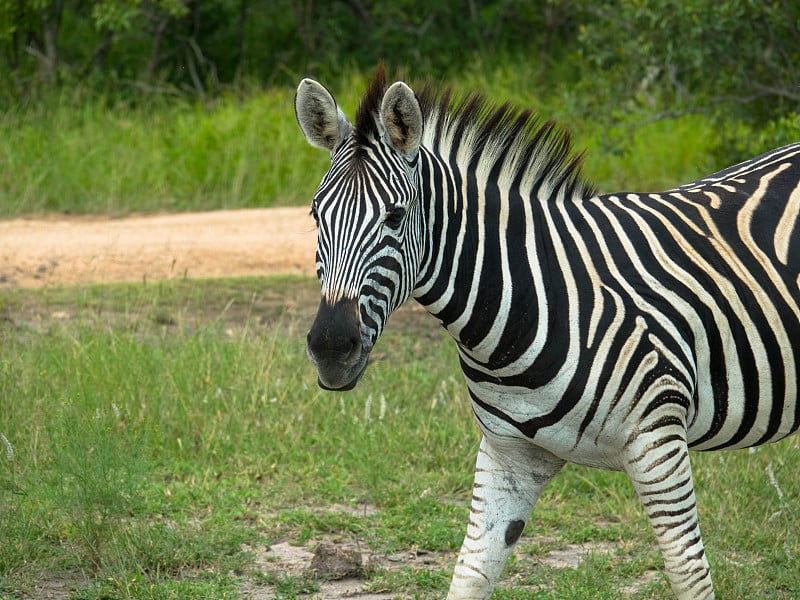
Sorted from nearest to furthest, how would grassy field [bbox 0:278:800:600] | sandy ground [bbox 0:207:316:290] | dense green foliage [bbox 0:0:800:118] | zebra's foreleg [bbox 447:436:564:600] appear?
zebra's foreleg [bbox 447:436:564:600], grassy field [bbox 0:278:800:600], sandy ground [bbox 0:207:316:290], dense green foliage [bbox 0:0:800:118]

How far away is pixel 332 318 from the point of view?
9.44ft

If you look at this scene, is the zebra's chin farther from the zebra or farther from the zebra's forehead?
the zebra's forehead

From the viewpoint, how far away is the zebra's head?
288 cm

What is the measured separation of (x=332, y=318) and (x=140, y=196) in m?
8.65

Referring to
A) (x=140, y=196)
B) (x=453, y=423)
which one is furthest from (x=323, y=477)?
(x=140, y=196)

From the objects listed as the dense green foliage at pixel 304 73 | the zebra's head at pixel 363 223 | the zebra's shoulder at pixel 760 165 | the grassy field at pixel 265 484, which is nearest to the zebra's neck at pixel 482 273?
the zebra's head at pixel 363 223

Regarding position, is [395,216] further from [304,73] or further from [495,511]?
[304,73]

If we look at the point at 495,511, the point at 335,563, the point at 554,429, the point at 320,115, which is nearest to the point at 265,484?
the point at 335,563

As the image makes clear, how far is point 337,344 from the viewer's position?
2844 millimetres

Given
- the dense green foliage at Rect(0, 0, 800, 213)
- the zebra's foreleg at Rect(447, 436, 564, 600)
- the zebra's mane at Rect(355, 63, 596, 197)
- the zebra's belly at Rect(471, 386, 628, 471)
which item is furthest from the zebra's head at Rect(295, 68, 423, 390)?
the dense green foliage at Rect(0, 0, 800, 213)

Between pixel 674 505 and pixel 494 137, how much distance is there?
1293 mm

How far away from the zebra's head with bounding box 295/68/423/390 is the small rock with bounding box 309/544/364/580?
1623mm

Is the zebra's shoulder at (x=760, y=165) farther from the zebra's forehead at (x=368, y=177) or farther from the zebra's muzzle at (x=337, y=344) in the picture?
the zebra's muzzle at (x=337, y=344)

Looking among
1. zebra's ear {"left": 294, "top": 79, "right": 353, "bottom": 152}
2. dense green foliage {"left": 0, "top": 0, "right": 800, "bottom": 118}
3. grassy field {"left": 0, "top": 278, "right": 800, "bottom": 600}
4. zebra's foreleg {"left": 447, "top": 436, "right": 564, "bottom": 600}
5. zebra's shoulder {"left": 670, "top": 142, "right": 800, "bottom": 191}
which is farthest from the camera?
dense green foliage {"left": 0, "top": 0, "right": 800, "bottom": 118}
